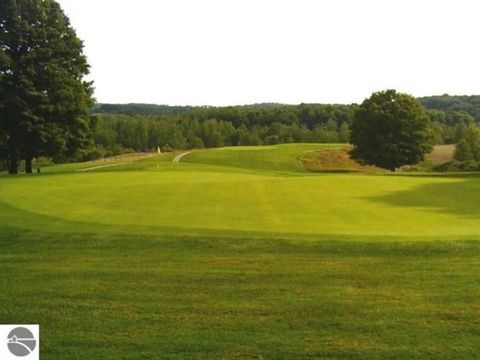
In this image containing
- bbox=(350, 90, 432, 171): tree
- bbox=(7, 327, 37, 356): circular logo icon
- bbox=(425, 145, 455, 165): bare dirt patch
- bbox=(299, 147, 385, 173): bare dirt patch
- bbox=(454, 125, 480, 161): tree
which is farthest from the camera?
bbox=(454, 125, 480, 161): tree

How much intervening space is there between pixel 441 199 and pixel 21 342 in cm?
1753

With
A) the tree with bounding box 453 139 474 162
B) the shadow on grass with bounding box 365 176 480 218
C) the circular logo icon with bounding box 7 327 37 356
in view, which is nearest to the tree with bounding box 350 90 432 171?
the tree with bounding box 453 139 474 162

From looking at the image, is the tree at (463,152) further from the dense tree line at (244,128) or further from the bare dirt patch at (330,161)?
the dense tree line at (244,128)

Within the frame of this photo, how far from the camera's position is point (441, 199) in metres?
21.4

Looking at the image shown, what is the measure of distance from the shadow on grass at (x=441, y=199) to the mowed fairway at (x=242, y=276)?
0.76 ft

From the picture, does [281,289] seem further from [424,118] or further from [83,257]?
[424,118]

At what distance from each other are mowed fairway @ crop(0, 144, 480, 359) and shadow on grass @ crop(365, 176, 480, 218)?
231 mm

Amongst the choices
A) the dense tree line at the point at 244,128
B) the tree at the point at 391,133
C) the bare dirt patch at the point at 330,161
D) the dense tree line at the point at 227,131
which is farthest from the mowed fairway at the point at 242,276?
the dense tree line at the point at 227,131

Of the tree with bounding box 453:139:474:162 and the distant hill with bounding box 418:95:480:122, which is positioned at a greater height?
the distant hill with bounding box 418:95:480:122

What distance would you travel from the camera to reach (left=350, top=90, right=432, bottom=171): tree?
189ft

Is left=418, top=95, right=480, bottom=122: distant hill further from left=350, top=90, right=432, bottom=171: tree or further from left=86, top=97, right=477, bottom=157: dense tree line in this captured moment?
left=350, top=90, right=432, bottom=171: tree

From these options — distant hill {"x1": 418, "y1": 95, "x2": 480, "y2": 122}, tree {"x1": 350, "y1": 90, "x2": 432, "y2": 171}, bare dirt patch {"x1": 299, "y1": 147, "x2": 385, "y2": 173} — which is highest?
distant hill {"x1": 418, "y1": 95, "x2": 480, "y2": 122}

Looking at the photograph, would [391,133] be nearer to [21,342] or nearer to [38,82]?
[38,82]

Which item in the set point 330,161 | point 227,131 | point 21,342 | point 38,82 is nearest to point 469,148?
point 330,161
